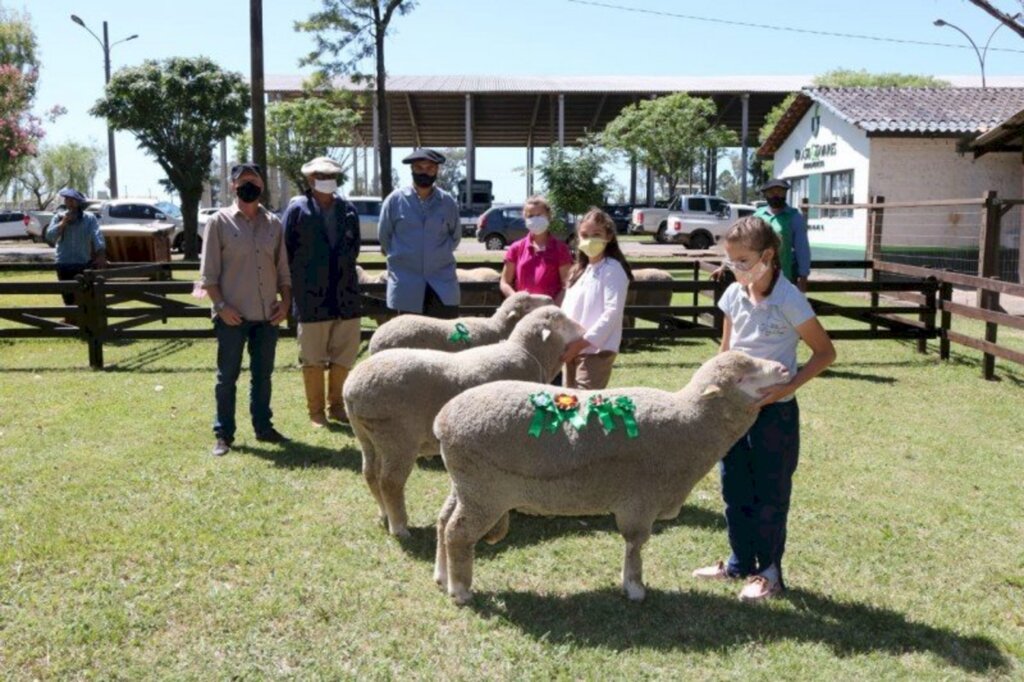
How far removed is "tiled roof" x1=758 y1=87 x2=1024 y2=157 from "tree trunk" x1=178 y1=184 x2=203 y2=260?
19.9 metres

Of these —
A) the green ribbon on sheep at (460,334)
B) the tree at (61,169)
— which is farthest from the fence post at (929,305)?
the tree at (61,169)

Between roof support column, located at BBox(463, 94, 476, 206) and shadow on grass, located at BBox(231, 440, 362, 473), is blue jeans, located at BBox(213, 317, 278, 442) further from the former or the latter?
roof support column, located at BBox(463, 94, 476, 206)

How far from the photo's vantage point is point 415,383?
16.1 feet

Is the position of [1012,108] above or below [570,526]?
above

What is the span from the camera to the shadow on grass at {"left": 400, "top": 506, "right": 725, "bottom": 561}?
16.4 ft

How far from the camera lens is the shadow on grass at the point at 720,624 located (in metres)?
3.88

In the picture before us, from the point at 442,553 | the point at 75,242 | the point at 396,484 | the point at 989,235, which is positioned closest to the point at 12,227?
the point at 75,242

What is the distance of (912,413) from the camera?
8258 millimetres

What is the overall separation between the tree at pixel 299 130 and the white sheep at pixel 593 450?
39.7m

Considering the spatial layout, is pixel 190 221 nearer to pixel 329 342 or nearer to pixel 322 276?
pixel 329 342

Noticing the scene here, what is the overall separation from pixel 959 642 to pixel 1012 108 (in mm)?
23155

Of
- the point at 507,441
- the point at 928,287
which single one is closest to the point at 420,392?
the point at 507,441

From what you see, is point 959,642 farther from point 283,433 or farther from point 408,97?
point 408,97

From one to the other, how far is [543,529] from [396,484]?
0.95m
